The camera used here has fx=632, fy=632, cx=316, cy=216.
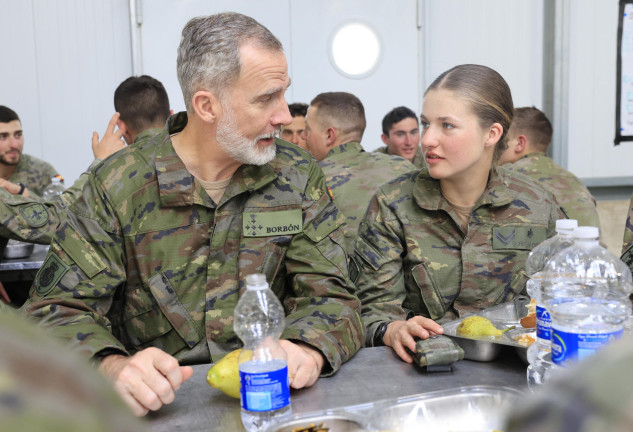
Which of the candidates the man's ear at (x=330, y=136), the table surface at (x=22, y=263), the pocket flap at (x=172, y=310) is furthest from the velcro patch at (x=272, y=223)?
the man's ear at (x=330, y=136)

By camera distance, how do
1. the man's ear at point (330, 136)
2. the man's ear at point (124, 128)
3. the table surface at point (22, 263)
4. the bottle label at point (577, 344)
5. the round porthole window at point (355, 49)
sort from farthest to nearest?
the round porthole window at point (355, 49)
the man's ear at point (330, 136)
the man's ear at point (124, 128)
the table surface at point (22, 263)
the bottle label at point (577, 344)

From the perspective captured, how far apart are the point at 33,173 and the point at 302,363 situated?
14.0 ft

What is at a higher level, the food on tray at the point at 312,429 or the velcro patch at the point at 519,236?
the velcro patch at the point at 519,236

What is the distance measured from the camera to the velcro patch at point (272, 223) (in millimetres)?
1741

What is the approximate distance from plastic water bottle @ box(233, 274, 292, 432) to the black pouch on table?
12.3 inches

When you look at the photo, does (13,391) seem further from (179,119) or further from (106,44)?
(106,44)

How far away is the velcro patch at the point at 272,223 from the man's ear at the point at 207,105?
31 cm

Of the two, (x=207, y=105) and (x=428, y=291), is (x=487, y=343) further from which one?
(x=207, y=105)

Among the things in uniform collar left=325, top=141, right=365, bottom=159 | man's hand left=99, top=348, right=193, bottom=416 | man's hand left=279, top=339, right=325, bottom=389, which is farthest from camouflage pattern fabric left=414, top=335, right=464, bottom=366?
uniform collar left=325, top=141, right=365, bottom=159

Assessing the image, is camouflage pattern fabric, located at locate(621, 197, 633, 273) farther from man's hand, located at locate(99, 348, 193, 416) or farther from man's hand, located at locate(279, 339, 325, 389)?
man's hand, located at locate(99, 348, 193, 416)

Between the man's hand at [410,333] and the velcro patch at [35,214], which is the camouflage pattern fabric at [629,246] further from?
the velcro patch at [35,214]

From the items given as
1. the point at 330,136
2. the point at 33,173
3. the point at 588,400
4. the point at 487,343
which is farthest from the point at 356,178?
the point at 588,400

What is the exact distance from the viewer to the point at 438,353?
4.43 feet

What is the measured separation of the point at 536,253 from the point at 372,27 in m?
4.16
